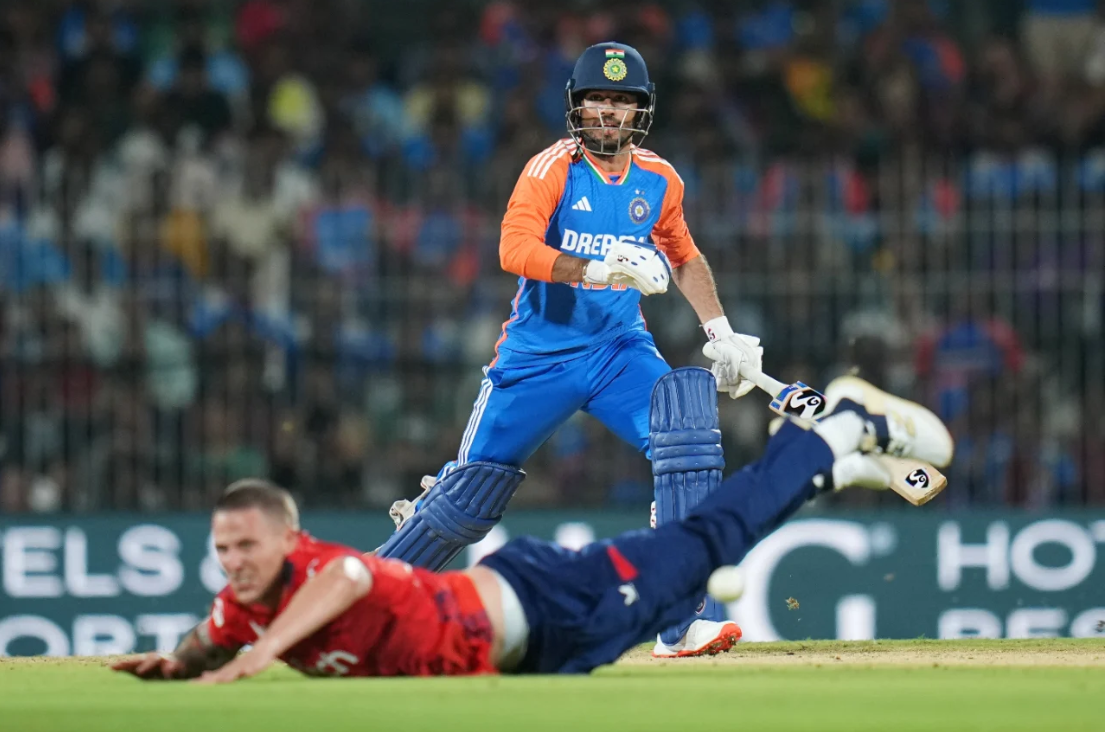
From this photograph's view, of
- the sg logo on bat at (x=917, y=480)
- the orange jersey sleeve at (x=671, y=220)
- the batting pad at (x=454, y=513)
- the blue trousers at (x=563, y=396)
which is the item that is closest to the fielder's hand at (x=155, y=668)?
the batting pad at (x=454, y=513)

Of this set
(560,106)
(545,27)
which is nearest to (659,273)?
(560,106)

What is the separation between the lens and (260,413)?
10.9 m

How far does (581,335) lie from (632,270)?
2.09 ft

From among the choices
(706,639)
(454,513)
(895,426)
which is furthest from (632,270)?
(706,639)

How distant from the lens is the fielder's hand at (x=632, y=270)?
22.7ft

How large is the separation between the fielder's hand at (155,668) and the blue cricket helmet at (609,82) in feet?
9.31

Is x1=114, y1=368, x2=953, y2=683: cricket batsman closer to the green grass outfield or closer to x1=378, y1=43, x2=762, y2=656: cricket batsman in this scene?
the green grass outfield

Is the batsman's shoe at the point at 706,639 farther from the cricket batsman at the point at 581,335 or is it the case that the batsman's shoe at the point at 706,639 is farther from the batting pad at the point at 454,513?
the batting pad at the point at 454,513

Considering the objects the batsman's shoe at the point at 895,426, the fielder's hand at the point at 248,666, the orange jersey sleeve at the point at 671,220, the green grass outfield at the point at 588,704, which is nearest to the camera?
the green grass outfield at the point at 588,704

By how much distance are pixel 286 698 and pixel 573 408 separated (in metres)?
2.94

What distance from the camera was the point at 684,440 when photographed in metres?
7.11

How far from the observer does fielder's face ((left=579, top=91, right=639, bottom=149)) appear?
24.2 ft

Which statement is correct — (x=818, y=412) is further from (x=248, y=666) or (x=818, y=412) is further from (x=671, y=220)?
(x=248, y=666)

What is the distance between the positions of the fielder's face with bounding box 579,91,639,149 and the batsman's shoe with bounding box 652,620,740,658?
2.00 meters
